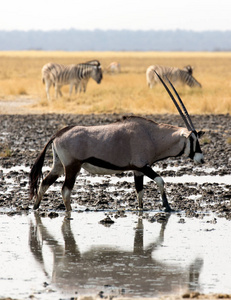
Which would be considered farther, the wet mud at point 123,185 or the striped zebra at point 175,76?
the striped zebra at point 175,76

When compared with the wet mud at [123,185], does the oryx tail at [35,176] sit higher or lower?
higher

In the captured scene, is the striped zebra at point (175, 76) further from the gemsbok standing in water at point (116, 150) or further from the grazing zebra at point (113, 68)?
the gemsbok standing in water at point (116, 150)

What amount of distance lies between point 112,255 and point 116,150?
2119 millimetres

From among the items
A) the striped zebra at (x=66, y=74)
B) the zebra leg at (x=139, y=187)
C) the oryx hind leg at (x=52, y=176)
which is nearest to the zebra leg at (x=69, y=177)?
the oryx hind leg at (x=52, y=176)

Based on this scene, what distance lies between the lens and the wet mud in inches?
328

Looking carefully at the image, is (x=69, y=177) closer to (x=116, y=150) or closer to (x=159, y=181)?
(x=116, y=150)

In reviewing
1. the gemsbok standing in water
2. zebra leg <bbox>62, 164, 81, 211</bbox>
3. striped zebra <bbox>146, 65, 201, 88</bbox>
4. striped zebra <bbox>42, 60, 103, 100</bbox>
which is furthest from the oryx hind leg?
striped zebra <bbox>146, 65, 201, 88</bbox>

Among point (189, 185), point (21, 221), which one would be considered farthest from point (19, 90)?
point (21, 221)

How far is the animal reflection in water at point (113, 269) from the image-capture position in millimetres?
5043

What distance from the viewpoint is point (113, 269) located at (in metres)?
5.60

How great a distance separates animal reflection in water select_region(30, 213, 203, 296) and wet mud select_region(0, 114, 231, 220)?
59.0 inches

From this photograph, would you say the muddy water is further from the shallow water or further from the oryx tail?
the oryx tail

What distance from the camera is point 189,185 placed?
9.62 meters

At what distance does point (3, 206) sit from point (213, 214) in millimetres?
2495
